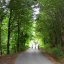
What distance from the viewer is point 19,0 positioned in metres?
31.2

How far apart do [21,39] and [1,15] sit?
59.8 feet

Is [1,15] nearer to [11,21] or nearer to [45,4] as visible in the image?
[11,21]

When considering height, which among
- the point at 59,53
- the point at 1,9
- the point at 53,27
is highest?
the point at 1,9

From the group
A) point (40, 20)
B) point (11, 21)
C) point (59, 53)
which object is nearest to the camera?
point (59, 53)

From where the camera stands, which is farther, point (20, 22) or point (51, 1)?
point (20, 22)

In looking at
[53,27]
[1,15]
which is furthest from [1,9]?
[53,27]

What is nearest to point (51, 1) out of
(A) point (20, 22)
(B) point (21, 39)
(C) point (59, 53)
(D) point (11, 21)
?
(C) point (59, 53)

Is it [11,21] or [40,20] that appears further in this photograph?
[40,20]

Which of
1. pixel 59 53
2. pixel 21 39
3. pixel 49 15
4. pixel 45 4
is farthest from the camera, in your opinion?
pixel 21 39

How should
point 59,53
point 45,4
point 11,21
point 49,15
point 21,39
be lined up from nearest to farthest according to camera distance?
point 59,53, point 45,4, point 49,15, point 11,21, point 21,39

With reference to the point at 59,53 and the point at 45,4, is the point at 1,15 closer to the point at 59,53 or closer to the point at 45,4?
the point at 45,4

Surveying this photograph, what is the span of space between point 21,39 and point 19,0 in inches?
765

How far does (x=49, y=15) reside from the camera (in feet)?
106

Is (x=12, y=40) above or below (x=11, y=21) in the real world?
below
